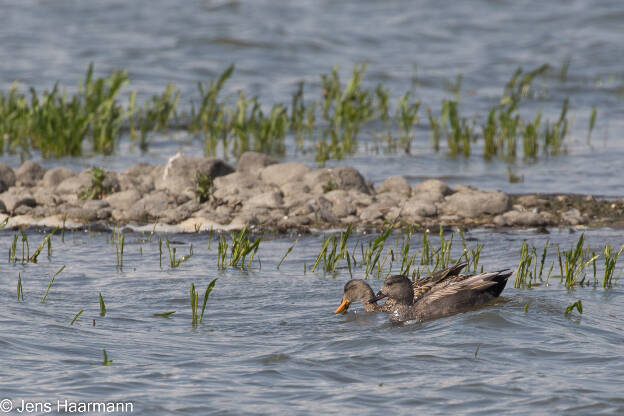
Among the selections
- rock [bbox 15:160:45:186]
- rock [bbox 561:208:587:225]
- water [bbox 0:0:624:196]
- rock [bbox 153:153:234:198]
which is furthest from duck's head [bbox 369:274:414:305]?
rock [bbox 15:160:45:186]

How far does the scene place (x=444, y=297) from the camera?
793cm

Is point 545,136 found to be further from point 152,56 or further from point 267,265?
point 152,56

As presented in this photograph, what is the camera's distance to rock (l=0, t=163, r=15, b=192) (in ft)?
42.7

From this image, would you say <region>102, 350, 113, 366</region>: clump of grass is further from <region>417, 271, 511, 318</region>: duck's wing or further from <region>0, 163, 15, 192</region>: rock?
<region>0, 163, 15, 192</region>: rock

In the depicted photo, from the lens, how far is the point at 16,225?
37.8 feet

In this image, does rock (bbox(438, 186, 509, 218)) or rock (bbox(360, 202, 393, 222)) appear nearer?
rock (bbox(360, 202, 393, 222))

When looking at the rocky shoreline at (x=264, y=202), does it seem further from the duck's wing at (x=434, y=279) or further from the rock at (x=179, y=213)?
the duck's wing at (x=434, y=279)

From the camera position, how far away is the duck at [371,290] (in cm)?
797

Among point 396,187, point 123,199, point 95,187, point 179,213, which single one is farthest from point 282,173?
point 95,187

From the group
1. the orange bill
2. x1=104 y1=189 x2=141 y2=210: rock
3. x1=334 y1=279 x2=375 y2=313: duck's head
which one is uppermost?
x1=104 y1=189 x2=141 y2=210: rock

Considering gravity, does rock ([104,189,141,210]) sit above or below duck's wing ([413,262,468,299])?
above

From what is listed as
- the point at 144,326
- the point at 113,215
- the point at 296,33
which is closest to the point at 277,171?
the point at 113,215

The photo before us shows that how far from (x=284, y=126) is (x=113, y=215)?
213 inches

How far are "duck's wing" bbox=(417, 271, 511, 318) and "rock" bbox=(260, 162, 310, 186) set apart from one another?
205 inches
